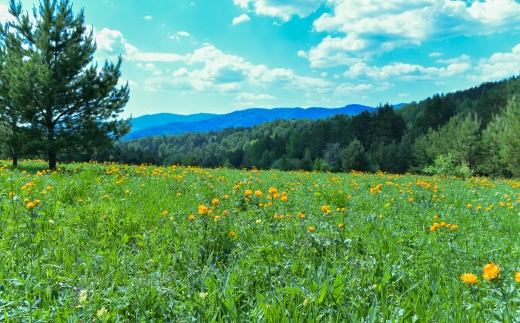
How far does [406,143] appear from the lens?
67312 mm

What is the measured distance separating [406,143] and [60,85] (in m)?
68.1

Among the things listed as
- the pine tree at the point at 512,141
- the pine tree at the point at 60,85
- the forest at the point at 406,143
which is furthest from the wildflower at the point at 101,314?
the pine tree at the point at 512,141

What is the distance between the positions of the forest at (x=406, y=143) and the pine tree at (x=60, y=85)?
13904mm

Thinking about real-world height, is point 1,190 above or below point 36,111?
below

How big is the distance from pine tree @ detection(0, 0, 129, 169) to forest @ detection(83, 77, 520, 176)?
13904 millimetres

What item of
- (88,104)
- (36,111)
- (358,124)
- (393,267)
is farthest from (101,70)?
(358,124)

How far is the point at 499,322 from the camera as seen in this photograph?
1.77 metres

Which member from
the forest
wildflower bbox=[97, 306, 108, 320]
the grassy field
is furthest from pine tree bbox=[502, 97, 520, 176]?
wildflower bbox=[97, 306, 108, 320]

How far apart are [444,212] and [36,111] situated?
587 inches

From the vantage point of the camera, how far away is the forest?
40.6m

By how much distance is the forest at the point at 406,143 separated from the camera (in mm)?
40562

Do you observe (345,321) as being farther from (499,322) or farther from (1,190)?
(1,190)

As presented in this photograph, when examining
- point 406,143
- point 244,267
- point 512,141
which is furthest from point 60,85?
point 406,143

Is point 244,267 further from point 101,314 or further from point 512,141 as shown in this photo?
point 512,141
